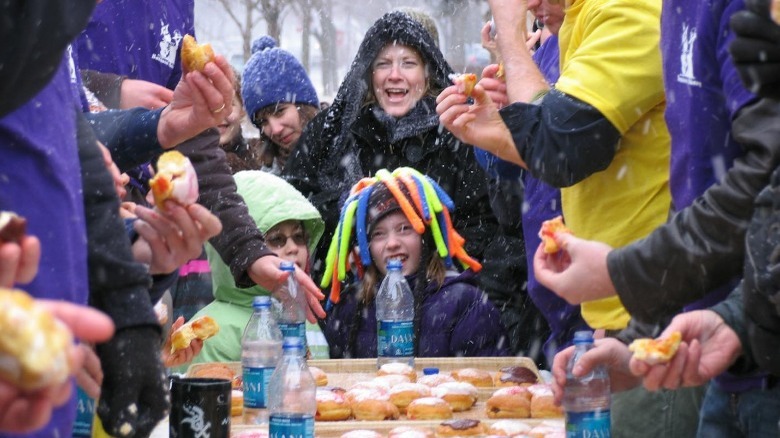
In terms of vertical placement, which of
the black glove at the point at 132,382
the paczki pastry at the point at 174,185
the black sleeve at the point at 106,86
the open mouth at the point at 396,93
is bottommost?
the black glove at the point at 132,382

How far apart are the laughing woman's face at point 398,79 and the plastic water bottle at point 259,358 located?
229 centimetres

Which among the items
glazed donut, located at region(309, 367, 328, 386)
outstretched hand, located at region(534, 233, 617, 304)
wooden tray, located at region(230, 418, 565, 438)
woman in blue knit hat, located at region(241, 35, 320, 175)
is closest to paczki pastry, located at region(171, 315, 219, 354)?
wooden tray, located at region(230, 418, 565, 438)

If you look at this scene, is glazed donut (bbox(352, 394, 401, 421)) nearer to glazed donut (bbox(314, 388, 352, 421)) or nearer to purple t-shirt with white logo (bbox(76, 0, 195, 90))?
glazed donut (bbox(314, 388, 352, 421))

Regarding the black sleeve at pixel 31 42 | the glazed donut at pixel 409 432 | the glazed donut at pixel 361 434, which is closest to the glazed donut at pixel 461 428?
the glazed donut at pixel 409 432

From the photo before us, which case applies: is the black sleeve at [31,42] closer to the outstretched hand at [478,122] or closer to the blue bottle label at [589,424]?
the blue bottle label at [589,424]

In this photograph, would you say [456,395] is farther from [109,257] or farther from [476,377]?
[109,257]

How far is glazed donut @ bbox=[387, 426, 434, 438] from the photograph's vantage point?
10.5 feet

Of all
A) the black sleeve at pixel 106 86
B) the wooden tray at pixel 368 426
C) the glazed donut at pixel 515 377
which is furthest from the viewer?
the glazed donut at pixel 515 377

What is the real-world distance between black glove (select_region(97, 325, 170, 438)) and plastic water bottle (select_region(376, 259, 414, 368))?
81.5 inches

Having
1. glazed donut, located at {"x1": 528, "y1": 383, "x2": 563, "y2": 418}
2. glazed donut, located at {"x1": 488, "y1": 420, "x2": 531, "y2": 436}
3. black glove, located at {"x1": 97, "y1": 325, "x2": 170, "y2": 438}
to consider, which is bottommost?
glazed donut, located at {"x1": 488, "y1": 420, "x2": 531, "y2": 436}

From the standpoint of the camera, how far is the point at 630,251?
2.46 metres

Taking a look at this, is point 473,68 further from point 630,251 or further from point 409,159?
point 630,251

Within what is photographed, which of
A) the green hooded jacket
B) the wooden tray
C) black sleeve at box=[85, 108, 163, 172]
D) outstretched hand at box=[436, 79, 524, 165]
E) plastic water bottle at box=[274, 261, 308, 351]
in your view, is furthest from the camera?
the green hooded jacket

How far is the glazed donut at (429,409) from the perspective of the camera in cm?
357
